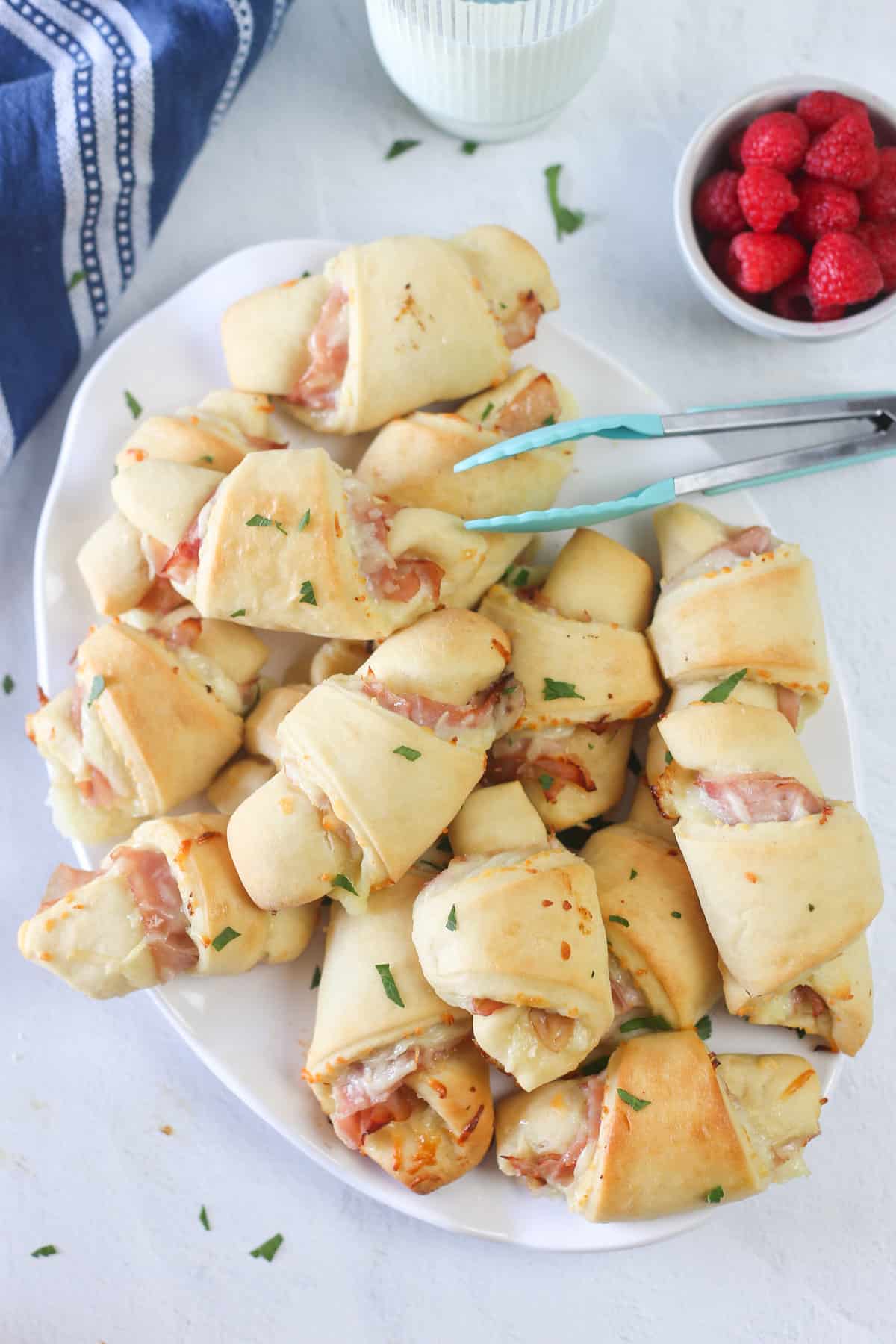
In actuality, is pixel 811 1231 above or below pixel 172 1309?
above

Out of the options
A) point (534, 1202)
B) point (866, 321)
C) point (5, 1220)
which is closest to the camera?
point (534, 1202)

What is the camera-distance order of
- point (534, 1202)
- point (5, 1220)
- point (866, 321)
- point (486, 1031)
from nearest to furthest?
1. point (486, 1031)
2. point (534, 1202)
3. point (866, 321)
4. point (5, 1220)

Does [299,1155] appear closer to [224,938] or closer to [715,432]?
[224,938]

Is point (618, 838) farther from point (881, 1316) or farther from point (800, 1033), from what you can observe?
point (881, 1316)

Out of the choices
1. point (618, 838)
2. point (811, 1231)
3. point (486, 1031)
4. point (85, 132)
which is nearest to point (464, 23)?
point (85, 132)

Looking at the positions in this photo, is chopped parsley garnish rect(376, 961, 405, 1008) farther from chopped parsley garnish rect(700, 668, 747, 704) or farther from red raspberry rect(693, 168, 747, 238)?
red raspberry rect(693, 168, 747, 238)

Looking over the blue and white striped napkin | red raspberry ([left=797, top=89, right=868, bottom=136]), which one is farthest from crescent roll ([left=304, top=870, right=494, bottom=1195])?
red raspberry ([left=797, top=89, right=868, bottom=136])
